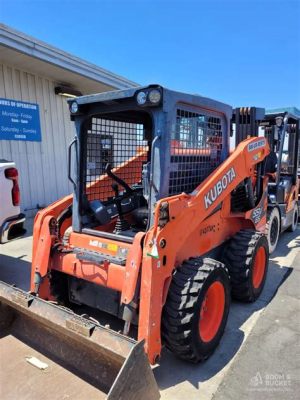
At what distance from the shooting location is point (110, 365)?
8.32ft

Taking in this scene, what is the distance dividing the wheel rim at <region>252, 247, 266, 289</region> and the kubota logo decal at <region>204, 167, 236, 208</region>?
3.43ft

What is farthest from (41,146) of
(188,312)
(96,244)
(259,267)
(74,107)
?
(188,312)

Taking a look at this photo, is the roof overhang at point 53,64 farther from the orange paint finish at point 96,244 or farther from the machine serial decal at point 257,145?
the machine serial decal at point 257,145

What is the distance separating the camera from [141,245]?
2.71 meters

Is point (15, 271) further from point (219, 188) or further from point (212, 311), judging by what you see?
point (219, 188)

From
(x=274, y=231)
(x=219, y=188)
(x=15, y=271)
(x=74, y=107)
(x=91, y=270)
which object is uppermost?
(x=74, y=107)

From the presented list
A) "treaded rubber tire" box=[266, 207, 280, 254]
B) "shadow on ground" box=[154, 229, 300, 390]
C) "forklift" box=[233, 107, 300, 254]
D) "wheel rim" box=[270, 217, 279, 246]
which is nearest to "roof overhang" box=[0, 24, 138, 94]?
"forklift" box=[233, 107, 300, 254]

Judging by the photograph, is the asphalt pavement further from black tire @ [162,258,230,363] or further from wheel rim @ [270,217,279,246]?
wheel rim @ [270,217,279,246]

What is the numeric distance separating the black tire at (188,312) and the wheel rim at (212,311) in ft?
0.22

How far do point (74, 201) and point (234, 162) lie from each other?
5.46 feet

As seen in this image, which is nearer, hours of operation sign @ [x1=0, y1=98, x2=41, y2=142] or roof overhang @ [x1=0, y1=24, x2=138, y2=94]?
roof overhang @ [x1=0, y1=24, x2=138, y2=94]

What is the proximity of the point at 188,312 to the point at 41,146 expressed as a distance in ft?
24.0

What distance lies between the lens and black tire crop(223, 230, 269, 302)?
147 inches

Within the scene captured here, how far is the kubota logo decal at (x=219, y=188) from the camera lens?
3.16 m
